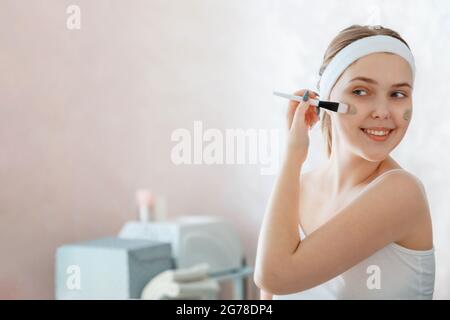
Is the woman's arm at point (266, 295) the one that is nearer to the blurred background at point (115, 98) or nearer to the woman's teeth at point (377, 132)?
the blurred background at point (115, 98)

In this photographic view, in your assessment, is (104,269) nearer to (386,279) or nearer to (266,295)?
(266,295)

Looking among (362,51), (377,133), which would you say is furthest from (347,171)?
(362,51)

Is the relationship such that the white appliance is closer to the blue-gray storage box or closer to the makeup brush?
the blue-gray storage box

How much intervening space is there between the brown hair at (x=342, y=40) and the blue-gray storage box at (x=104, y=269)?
434mm

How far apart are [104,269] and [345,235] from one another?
0.51m

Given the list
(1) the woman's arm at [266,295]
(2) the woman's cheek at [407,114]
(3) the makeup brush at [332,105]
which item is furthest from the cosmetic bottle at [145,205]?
(2) the woman's cheek at [407,114]

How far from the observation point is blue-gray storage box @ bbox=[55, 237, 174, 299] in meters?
1.05

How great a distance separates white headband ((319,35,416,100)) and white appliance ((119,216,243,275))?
419mm

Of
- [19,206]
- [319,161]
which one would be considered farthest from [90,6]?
[319,161]

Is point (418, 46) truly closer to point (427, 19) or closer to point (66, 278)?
point (427, 19)

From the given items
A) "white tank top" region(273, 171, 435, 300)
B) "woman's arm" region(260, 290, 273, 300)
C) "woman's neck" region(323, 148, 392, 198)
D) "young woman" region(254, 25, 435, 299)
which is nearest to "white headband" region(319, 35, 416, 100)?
"young woman" region(254, 25, 435, 299)

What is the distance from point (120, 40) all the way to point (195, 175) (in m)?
0.30
